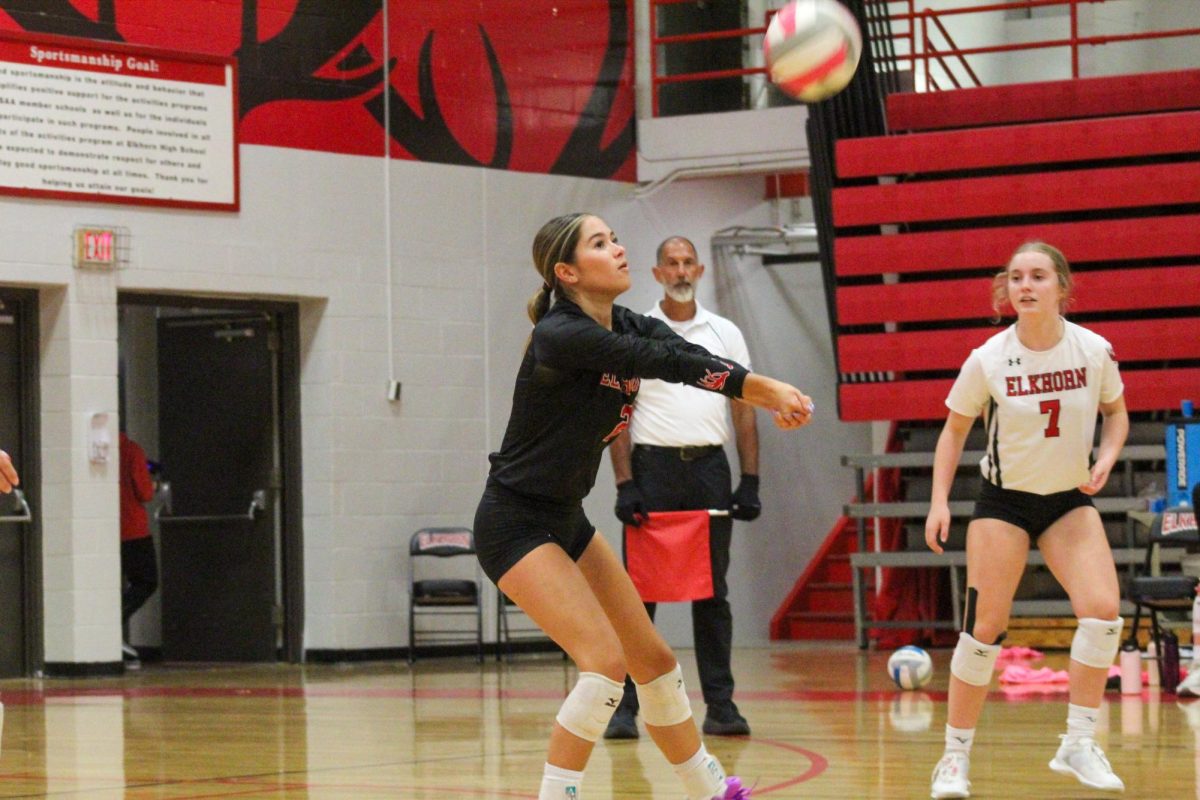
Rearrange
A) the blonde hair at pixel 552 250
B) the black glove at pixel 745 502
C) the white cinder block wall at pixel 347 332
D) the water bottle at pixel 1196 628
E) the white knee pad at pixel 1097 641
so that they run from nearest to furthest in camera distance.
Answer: the blonde hair at pixel 552 250
the white knee pad at pixel 1097 641
the black glove at pixel 745 502
the water bottle at pixel 1196 628
the white cinder block wall at pixel 347 332

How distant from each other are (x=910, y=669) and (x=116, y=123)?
245 inches

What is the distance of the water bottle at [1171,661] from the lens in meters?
9.09

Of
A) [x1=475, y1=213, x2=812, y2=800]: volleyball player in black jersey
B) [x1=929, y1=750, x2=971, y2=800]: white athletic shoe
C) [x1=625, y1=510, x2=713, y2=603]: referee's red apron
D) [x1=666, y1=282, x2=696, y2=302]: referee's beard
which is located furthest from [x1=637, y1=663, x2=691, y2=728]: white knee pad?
[x1=666, y1=282, x2=696, y2=302]: referee's beard

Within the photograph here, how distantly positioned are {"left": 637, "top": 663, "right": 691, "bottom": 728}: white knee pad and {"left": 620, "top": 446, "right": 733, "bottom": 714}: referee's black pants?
8.87 feet

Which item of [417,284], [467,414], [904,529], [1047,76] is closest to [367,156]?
[417,284]

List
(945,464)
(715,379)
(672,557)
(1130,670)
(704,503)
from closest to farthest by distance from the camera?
(715,379)
(945,464)
(672,557)
(704,503)
(1130,670)

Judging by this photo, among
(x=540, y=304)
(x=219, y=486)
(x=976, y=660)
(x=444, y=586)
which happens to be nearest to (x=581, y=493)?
(x=540, y=304)

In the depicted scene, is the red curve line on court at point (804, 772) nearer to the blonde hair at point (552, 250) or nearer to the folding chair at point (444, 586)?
the blonde hair at point (552, 250)

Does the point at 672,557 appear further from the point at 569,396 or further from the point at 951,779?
the point at 569,396

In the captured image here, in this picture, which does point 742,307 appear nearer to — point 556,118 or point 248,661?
point 556,118

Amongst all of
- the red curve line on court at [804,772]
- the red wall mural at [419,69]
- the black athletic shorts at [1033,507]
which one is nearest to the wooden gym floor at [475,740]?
the red curve line on court at [804,772]

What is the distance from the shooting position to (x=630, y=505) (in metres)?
7.41

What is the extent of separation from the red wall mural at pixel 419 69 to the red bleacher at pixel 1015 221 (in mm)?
2373

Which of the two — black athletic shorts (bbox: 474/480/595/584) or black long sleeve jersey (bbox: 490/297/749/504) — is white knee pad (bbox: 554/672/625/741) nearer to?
black athletic shorts (bbox: 474/480/595/584)
